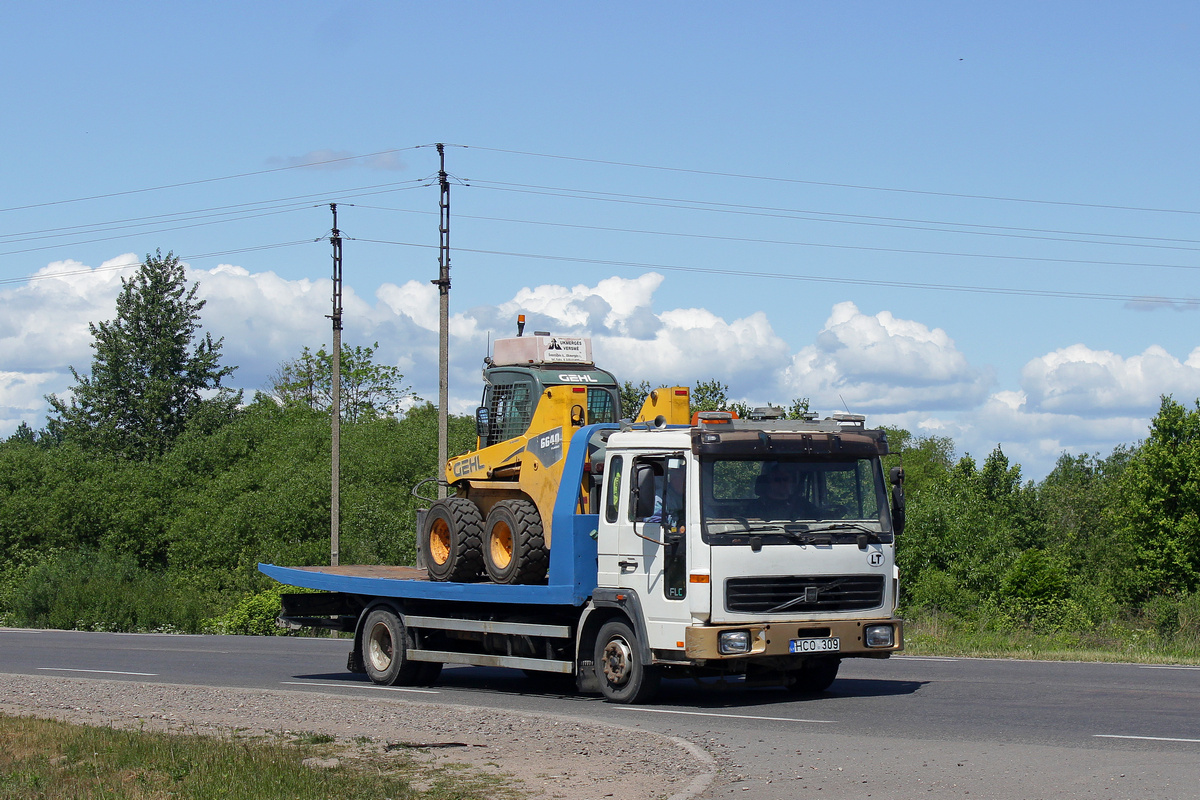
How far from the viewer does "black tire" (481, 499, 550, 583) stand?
46.9 feet

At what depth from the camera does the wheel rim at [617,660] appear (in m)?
13.3

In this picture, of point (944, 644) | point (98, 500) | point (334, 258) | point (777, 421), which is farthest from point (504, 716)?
point (98, 500)

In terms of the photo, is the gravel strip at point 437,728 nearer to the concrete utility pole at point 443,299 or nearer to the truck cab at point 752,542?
the truck cab at point 752,542

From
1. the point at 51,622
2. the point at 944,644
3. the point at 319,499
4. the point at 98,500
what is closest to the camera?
the point at 944,644

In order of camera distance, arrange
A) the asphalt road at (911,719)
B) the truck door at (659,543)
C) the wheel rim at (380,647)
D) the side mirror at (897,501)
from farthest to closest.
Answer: the wheel rim at (380,647), the side mirror at (897,501), the truck door at (659,543), the asphalt road at (911,719)

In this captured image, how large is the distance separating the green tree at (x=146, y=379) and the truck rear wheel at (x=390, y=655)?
60767mm

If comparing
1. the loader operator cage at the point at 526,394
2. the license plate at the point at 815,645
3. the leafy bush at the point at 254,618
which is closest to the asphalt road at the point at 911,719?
the license plate at the point at 815,645

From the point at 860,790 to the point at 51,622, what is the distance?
37799 millimetres

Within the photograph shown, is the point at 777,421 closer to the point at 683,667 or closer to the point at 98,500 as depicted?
the point at 683,667

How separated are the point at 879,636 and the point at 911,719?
144 cm

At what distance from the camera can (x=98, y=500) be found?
60188 millimetres

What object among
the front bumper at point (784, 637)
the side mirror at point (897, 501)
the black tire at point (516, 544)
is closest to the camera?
the front bumper at point (784, 637)

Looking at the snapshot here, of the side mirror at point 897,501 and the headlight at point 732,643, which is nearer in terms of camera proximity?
the headlight at point 732,643

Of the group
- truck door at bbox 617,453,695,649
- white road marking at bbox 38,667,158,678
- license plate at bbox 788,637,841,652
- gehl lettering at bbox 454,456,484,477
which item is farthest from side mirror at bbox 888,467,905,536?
white road marking at bbox 38,667,158,678
